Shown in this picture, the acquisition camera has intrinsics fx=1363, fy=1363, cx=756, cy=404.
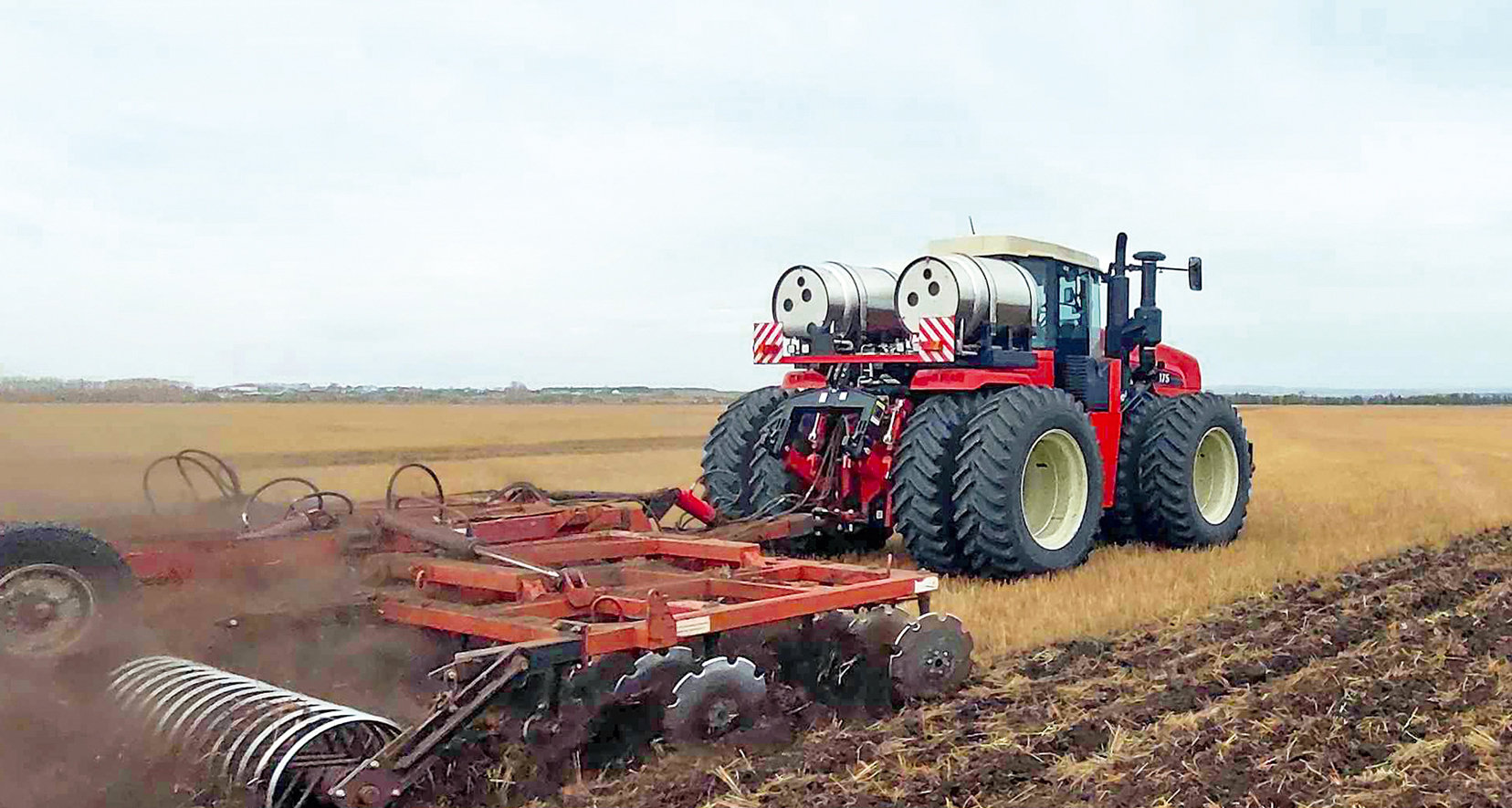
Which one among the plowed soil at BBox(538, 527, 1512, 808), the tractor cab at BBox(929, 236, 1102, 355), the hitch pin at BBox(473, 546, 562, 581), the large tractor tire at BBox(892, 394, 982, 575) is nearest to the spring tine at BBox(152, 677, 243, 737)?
the hitch pin at BBox(473, 546, 562, 581)

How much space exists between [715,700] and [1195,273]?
7143 mm

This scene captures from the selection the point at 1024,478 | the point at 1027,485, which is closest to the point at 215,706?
the point at 1024,478

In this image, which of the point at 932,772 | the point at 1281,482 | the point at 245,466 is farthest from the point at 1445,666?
the point at 1281,482

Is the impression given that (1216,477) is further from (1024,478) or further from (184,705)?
(184,705)

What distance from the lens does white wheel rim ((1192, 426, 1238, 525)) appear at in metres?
10.5

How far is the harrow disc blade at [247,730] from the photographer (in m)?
4.04

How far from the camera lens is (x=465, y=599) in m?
5.67

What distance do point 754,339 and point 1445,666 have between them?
16.7 feet

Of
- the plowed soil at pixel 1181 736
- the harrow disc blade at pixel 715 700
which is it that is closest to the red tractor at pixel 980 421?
the plowed soil at pixel 1181 736

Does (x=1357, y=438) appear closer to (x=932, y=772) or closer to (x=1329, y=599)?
(x=1329, y=599)

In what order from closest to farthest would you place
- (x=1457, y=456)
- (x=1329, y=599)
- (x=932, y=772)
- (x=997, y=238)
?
1. (x=932, y=772)
2. (x=1329, y=599)
3. (x=997, y=238)
4. (x=1457, y=456)

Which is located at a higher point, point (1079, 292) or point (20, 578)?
point (1079, 292)

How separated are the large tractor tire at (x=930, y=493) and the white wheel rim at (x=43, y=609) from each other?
4514mm

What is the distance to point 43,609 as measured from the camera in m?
4.65
